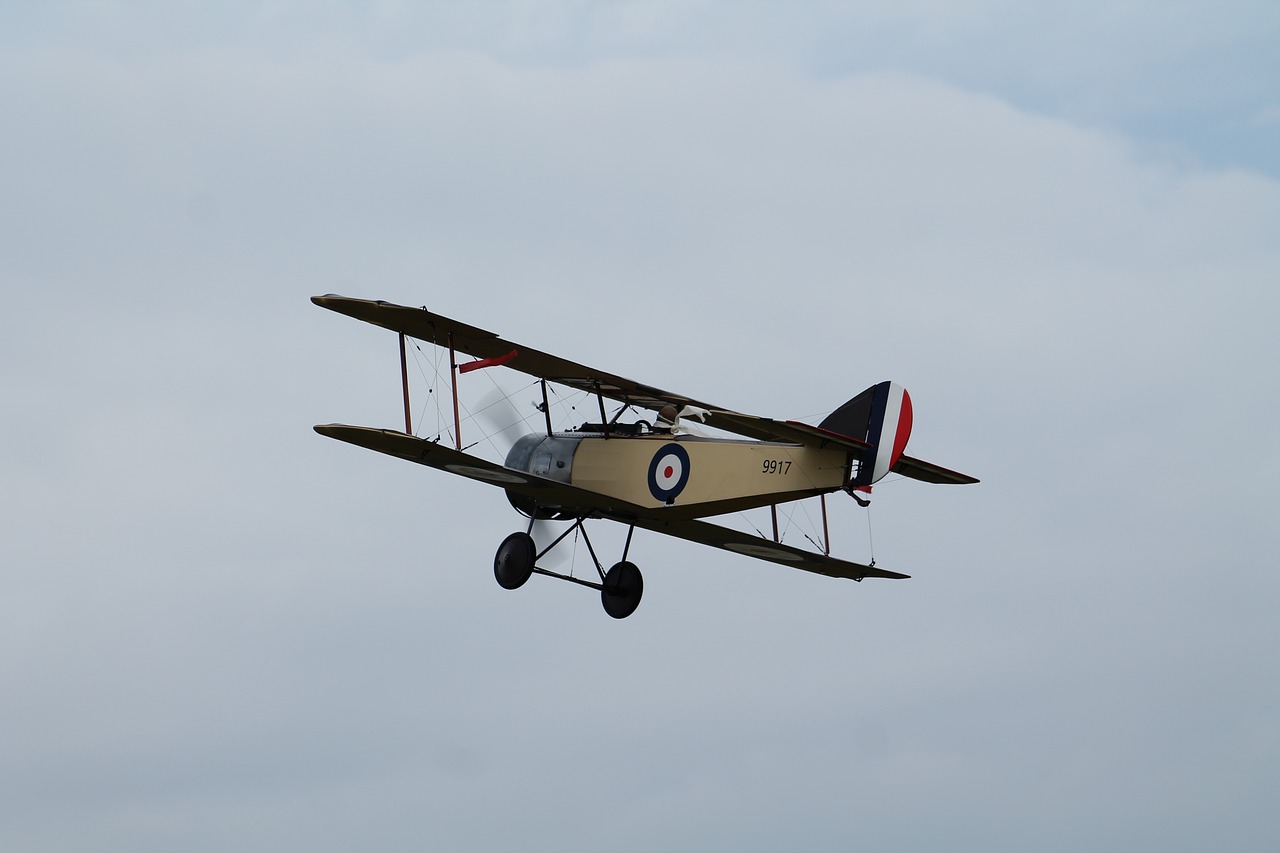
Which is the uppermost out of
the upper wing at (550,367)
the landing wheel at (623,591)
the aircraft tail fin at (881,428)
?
the upper wing at (550,367)

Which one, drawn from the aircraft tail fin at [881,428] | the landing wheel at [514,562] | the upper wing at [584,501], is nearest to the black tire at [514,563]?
the landing wheel at [514,562]

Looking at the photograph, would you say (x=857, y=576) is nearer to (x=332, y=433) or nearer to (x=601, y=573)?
(x=601, y=573)

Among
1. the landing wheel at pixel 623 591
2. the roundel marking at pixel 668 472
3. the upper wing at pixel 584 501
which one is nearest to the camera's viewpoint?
the upper wing at pixel 584 501

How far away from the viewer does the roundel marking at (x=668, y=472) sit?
20734mm

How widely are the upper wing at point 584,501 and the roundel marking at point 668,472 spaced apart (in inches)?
8.5

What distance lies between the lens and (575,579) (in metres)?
22.0

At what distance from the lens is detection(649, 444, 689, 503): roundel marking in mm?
20734

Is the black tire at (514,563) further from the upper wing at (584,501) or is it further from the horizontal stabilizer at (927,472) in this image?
the horizontal stabilizer at (927,472)

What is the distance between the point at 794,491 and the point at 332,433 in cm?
476

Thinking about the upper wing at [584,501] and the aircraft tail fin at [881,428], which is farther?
the aircraft tail fin at [881,428]

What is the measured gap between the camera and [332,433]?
19219 millimetres

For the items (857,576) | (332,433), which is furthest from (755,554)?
(332,433)

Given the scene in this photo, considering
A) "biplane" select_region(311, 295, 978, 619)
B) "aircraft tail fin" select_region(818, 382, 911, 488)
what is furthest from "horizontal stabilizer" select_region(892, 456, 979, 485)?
"aircraft tail fin" select_region(818, 382, 911, 488)

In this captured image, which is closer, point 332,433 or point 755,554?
point 332,433
